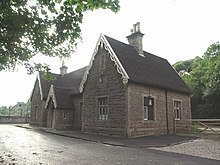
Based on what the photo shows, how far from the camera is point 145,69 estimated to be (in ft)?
67.7

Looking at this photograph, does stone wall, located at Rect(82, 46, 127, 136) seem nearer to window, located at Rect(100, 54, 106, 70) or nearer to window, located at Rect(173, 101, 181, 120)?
window, located at Rect(100, 54, 106, 70)

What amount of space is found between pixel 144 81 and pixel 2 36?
39.9ft

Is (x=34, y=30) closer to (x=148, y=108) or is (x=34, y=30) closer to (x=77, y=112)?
(x=148, y=108)

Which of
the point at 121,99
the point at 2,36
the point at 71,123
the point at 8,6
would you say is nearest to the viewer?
the point at 8,6

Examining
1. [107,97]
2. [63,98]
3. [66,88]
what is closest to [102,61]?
[107,97]

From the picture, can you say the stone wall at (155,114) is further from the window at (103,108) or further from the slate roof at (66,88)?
the slate roof at (66,88)

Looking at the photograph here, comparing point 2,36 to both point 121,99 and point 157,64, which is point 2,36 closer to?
point 121,99

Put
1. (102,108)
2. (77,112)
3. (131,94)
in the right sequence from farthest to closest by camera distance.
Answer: (77,112), (102,108), (131,94)

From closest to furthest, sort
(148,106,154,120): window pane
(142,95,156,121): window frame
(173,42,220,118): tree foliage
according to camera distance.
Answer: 1. (142,95,156,121): window frame
2. (148,106,154,120): window pane
3. (173,42,220,118): tree foliage

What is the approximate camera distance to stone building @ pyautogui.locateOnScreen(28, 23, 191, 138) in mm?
17672

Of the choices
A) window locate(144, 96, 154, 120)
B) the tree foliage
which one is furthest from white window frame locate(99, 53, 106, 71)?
the tree foliage

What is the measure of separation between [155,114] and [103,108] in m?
4.41

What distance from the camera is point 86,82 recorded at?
2238 centimetres

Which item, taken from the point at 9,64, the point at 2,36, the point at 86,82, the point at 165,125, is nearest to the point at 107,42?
the point at 86,82
